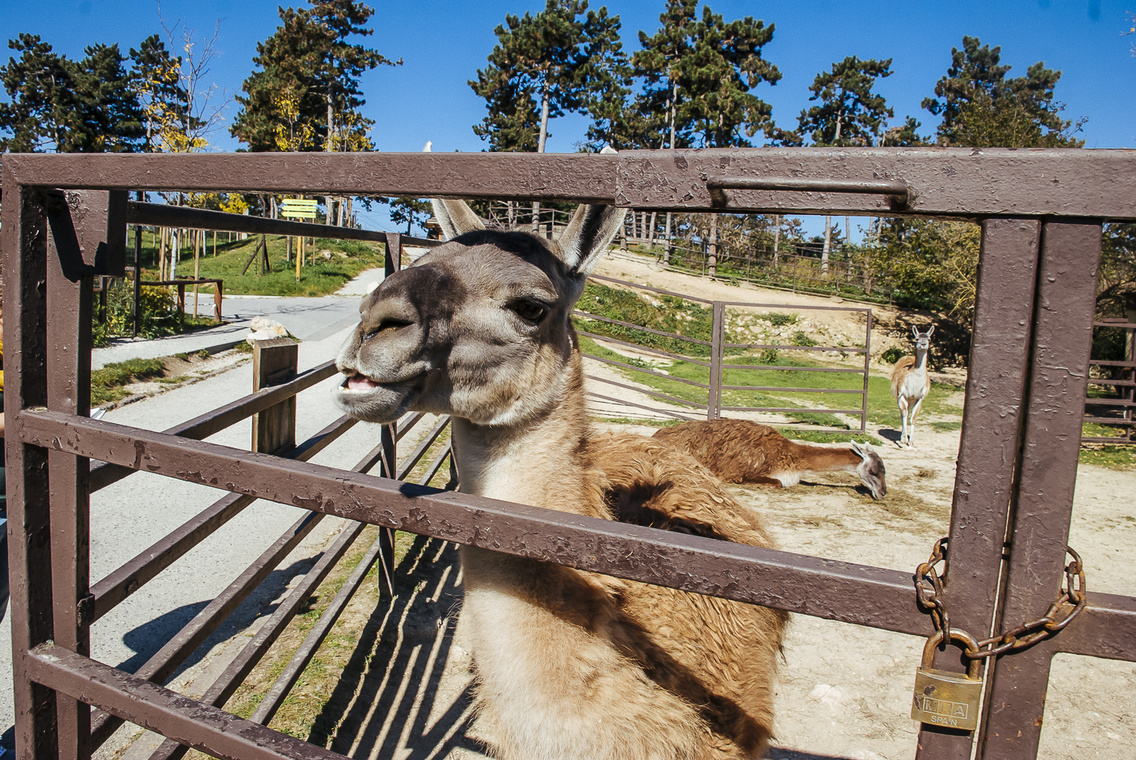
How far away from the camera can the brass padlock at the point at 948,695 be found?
0.89 meters

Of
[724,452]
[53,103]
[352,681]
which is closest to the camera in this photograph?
[352,681]

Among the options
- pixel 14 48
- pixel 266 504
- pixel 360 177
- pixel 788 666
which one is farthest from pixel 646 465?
pixel 14 48

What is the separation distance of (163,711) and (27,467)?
2.45 feet

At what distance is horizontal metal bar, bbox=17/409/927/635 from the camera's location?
93 cm

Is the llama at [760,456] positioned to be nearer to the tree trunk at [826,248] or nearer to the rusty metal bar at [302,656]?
the rusty metal bar at [302,656]

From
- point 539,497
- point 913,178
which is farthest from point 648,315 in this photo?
point 913,178

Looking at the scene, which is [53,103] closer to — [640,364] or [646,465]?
[640,364]

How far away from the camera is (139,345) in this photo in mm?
11234

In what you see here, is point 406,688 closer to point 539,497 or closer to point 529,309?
point 539,497

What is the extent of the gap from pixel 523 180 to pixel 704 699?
5.40ft

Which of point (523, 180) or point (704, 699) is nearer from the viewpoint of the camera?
point (523, 180)

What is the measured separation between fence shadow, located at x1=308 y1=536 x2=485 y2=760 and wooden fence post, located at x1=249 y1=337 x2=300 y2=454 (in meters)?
1.40

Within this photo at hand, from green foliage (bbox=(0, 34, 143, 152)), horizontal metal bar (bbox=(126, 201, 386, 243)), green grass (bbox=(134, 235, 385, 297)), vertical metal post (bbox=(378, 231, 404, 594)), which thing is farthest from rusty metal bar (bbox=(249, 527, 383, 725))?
green foliage (bbox=(0, 34, 143, 152))

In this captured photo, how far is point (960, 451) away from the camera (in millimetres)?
929
